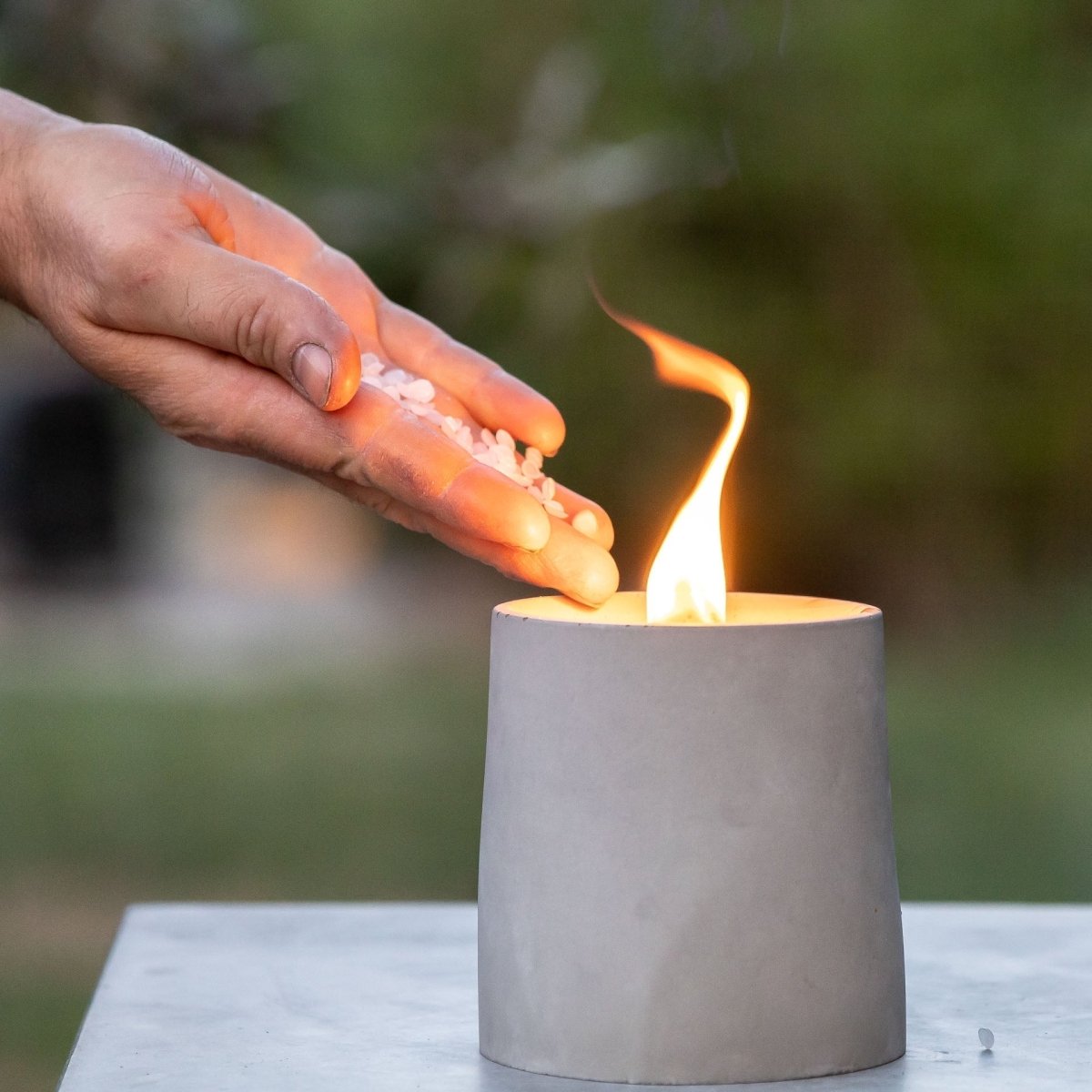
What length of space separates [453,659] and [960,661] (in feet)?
7.36

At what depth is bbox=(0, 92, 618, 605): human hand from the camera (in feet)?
3.83

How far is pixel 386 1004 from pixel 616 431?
251 inches

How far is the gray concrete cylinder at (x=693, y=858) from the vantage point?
0.89 m

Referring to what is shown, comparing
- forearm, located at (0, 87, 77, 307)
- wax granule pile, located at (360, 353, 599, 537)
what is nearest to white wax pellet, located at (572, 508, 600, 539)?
wax granule pile, located at (360, 353, 599, 537)

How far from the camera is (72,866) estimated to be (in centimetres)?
438

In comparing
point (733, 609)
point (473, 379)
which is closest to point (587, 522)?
point (733, 609)

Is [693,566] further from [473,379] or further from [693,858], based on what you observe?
[473,379]

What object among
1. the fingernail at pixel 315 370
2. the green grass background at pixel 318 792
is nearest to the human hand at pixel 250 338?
the fingernail at pixel 315 370

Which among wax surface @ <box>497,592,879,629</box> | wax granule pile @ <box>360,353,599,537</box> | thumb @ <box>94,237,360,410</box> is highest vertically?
thumb @ <box>94,237,360,410</box>

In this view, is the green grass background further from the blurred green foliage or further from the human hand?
the human hand

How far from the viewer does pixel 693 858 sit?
2.92 ft

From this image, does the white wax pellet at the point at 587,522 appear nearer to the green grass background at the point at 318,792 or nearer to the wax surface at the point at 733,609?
the wax surface at the point at 733,609

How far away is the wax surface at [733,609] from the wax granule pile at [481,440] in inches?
3.2

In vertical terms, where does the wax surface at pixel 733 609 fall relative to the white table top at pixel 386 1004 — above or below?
above
